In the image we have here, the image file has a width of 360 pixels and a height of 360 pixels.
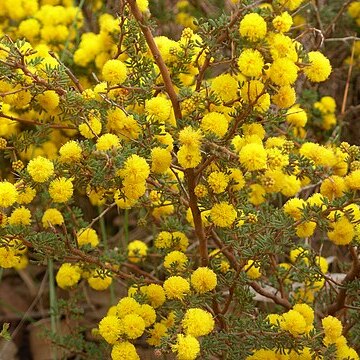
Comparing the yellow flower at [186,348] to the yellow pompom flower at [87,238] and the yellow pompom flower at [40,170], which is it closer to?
the yellow pompom flower at [40,170]

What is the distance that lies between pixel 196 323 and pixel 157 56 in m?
0.53

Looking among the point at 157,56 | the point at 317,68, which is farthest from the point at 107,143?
the point at 317,68

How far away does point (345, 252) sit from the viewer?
271 cm

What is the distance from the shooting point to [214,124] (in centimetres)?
136

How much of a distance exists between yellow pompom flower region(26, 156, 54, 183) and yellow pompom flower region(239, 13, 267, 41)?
457 millimetres

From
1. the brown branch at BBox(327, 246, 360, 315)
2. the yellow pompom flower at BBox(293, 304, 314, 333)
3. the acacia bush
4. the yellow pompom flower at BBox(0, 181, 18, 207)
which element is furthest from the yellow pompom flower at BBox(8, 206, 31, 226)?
the brown branch at BBox(327, 246, 360, 315)

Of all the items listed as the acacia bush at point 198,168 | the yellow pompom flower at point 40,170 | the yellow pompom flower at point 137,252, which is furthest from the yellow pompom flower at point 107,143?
the yellow pompom flower at point 137,252

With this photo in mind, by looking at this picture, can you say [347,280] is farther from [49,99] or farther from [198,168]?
[49,99]

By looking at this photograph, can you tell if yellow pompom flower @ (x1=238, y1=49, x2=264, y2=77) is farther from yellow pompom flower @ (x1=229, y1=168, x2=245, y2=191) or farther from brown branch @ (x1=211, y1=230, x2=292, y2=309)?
brown branch @ (x1=211, y1=230, x2=292, y2=309)

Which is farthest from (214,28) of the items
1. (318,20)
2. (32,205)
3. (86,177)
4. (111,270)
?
(32,205)

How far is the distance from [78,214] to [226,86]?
67cm

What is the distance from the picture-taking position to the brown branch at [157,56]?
139 cm

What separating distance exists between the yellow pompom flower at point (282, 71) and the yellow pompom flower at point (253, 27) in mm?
60

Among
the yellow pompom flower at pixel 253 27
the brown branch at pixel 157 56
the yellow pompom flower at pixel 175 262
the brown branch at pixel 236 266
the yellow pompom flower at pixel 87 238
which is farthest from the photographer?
the yellow pompom flower at pixel 87 238
